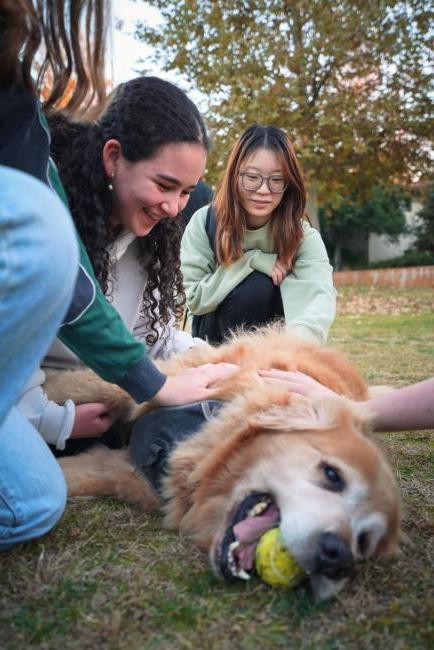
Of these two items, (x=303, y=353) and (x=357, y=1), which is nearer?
(x=303, y=353)

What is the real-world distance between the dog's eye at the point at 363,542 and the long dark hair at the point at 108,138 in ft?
5.03

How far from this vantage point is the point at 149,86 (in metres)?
2.61

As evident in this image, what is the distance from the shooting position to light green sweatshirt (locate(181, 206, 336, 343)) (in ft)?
→ 12.3

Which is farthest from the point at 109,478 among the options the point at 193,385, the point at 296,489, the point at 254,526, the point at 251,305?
the point at 251,305

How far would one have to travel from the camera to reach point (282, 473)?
2.04 metres

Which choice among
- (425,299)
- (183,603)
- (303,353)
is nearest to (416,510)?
(303,353)

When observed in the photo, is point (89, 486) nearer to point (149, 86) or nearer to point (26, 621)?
point (26, 621)

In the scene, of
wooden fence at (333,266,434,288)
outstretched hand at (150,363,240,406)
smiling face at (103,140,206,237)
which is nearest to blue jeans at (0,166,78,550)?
outstretched hand at (150,363,240,406)

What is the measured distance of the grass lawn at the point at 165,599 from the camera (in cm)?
152

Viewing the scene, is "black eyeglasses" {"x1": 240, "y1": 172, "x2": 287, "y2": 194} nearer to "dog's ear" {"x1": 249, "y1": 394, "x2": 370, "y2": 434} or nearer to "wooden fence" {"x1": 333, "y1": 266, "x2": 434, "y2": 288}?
"dog's ear" {"x1": 249, "y1": 394, "x2": 370, "y2": 434}

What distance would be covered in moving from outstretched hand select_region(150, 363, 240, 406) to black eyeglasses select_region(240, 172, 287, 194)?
5.31ft

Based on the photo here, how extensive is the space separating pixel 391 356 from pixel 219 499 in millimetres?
4477

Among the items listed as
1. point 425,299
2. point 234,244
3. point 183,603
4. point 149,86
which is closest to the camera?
point 183,603

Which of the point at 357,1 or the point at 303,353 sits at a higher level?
the point at 357,1
